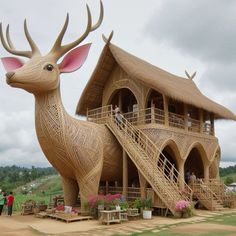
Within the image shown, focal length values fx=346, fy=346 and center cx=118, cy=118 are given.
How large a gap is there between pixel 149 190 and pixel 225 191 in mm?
5172

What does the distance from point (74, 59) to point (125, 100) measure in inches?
301

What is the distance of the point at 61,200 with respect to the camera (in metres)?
16.2

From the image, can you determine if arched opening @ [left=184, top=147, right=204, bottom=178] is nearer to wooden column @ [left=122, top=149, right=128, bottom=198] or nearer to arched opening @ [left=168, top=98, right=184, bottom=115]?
arched opening @ [left=168, top=98, right=184, bottom=115]

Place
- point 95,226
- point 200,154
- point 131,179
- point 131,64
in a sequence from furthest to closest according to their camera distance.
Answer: point 200,154
point 131,179
point 131,64
point 95,226

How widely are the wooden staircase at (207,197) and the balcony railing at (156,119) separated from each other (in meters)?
2.95

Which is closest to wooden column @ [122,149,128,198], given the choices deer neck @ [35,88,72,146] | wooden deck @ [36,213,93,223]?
wooden deck @ [36,213,93,223]

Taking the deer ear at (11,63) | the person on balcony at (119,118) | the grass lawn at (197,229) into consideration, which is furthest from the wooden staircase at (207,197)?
the deer ear at (11,63)

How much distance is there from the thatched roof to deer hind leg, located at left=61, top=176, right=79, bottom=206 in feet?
17.6

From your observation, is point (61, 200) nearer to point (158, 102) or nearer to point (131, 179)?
point (131, 179)

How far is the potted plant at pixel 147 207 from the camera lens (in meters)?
12.5

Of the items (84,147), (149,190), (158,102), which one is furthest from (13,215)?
(158,102)

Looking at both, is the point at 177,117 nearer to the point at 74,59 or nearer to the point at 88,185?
the point at 88,185

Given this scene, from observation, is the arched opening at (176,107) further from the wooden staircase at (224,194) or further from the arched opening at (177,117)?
the wooden staircase at (224,194)

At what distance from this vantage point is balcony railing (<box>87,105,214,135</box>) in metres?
15.7
